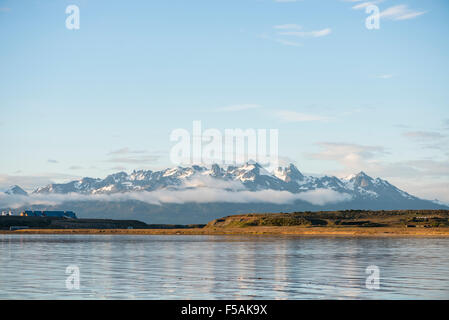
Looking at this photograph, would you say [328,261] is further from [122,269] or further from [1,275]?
[1,275]

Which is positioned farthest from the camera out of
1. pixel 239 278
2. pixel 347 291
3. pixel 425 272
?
pixel 425 272

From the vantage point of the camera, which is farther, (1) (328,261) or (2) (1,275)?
(1) (328,261)

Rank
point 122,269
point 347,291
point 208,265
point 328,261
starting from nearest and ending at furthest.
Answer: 1. point 347,291
2. point 122,269
3. point 208,265
4. point 328,261

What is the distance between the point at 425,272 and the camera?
71000mm

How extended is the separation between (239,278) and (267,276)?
3.78m

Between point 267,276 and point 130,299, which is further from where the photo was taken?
point 267,276

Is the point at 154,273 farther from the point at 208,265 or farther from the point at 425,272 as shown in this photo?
the point at 425,272
